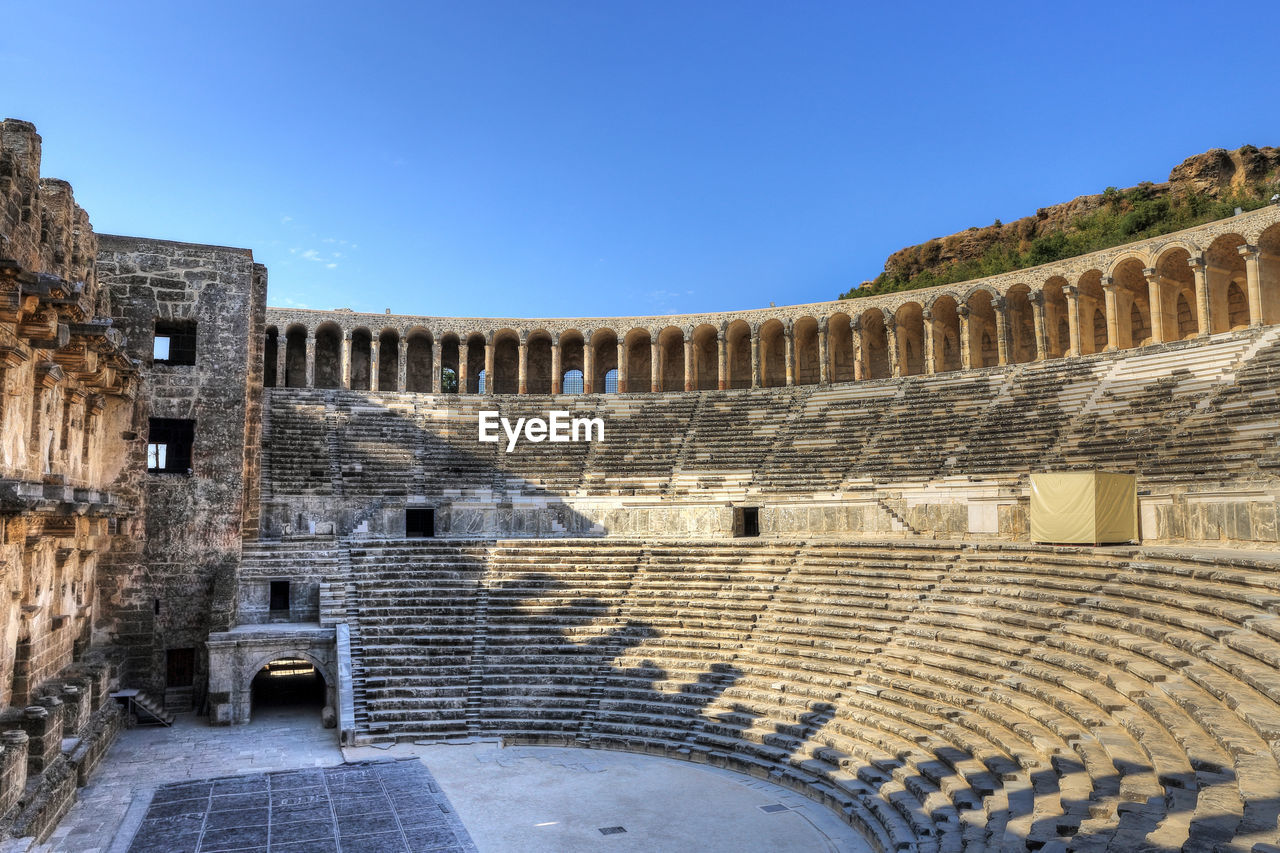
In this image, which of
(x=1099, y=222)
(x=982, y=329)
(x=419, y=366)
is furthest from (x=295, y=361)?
(x=1099, y=222)

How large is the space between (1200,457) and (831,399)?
12.6 meters

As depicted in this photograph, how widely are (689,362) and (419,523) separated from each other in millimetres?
13743

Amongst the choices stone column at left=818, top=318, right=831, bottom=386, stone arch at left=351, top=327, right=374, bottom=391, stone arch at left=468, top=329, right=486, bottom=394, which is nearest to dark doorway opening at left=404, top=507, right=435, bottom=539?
stone arch at left=468, top=329, right=486, bottom=394

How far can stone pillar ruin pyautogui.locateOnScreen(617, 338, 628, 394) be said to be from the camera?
34.3 meters

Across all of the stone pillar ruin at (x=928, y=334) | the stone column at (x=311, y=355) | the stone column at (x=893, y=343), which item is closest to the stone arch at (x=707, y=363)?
the stone column at (x=893, y=343)

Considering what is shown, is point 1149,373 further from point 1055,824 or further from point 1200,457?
point 1055,824

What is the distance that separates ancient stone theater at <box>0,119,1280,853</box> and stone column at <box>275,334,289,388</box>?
0.73 metres

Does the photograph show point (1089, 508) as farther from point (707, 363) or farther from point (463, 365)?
point (463, 365)

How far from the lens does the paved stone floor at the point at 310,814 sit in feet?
36.0

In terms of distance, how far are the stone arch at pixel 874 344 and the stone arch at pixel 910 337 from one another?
798 mm

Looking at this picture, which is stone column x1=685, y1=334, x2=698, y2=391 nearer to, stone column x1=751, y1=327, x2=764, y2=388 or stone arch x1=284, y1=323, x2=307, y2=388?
stone column x1=751, y1=327, x2=764, y2=388

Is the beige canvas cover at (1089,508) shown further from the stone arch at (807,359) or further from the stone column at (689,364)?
the stone arch at (807,359)

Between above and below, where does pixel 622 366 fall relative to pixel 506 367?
below

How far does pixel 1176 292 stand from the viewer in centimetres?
2833
